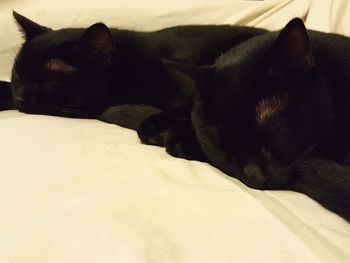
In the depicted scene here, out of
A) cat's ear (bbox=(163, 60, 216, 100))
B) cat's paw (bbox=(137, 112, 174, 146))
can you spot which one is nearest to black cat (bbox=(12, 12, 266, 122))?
cat's paw (bbox=(137, 112, 174, 146))

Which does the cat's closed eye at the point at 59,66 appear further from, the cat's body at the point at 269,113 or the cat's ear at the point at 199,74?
the cat's ear at the point at 199,74

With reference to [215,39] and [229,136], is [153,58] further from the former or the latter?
[229,136]

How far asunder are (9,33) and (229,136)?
3.92ft

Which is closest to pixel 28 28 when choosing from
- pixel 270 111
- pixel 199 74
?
pixel 199 74

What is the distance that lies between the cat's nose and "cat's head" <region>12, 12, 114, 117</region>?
2.01 feet

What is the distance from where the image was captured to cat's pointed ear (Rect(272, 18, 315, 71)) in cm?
84

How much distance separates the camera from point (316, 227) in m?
0.73

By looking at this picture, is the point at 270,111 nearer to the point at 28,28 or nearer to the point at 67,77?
the point at 67,77

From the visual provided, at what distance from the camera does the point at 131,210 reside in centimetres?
74

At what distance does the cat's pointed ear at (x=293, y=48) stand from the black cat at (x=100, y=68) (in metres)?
0.42

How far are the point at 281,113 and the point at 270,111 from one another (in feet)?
0.08

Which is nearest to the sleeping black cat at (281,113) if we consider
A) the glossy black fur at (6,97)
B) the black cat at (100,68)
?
the black cat at (100,68)

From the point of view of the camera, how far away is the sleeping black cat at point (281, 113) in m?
0.86

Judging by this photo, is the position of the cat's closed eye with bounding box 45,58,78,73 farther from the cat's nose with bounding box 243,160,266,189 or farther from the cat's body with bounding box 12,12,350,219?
the cat's nose with bounding box 243,160,266,189
